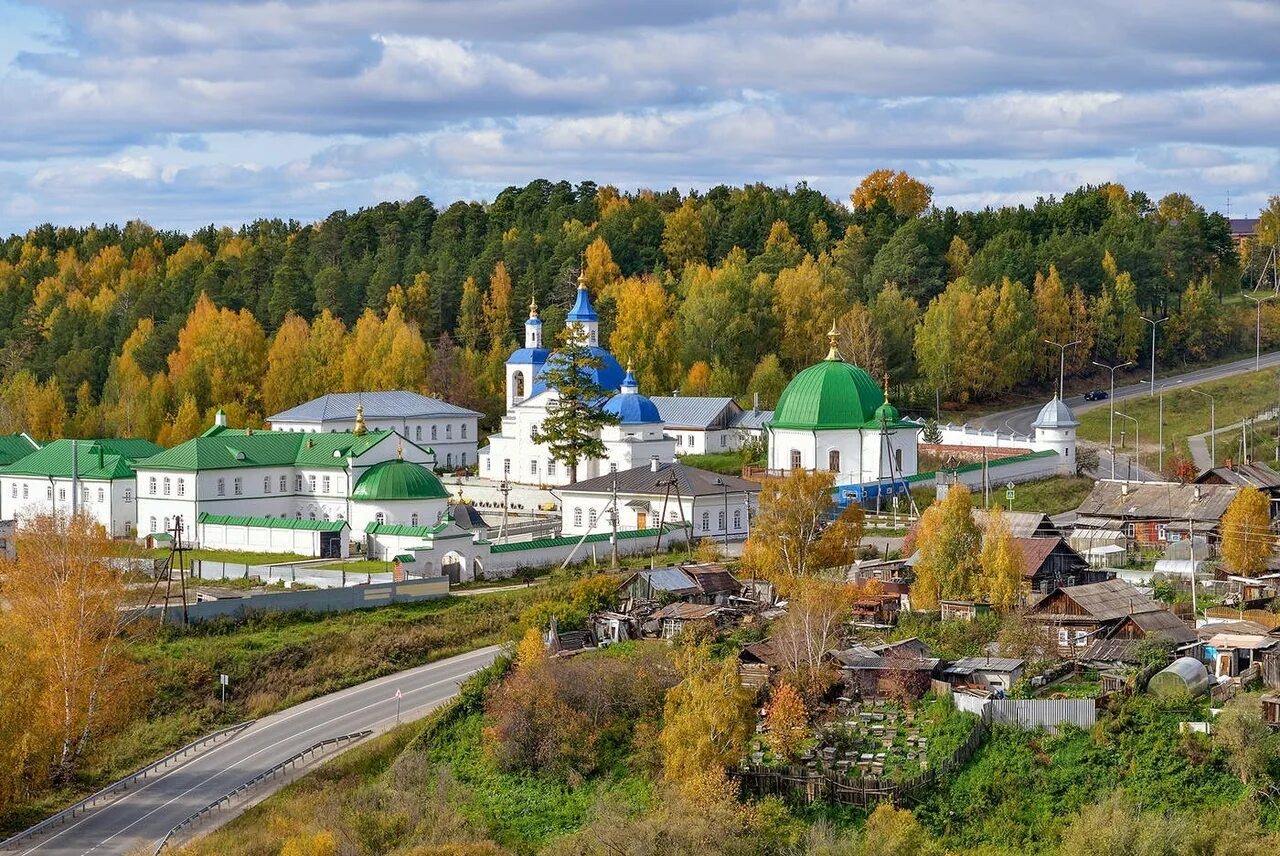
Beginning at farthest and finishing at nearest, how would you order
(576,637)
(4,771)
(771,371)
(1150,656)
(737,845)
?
(771,371) → (576,637) → (1150,656) → (4,771) → (737,845)

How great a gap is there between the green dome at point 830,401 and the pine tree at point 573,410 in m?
5.26

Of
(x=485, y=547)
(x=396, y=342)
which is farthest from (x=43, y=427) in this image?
(x=485, y=547)

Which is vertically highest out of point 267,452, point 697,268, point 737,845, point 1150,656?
point 697,268

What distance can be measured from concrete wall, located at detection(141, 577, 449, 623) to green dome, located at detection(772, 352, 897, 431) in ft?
51.1

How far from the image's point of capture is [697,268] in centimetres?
8281

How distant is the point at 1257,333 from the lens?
8288cm

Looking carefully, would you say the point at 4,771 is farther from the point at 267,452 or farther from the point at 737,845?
the point at 267,452

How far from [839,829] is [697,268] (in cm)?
5464

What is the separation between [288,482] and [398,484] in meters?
5.38

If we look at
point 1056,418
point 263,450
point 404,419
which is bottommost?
point 263,450

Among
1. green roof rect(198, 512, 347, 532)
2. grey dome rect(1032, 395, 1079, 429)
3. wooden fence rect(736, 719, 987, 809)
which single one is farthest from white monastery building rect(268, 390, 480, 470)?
wooden fence rect(736, 719, 987, 809)

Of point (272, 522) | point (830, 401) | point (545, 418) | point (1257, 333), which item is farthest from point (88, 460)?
point (1257, 333)

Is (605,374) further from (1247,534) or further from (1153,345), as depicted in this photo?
(1247,534)

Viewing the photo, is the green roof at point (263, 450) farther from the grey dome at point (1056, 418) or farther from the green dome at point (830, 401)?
the grey dome at point (1056, 418)
